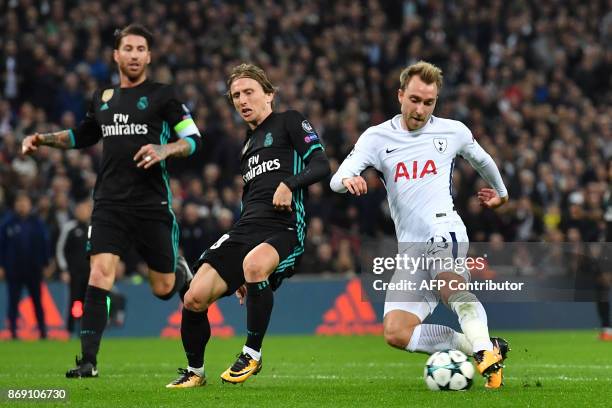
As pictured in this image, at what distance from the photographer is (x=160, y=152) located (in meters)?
9.12

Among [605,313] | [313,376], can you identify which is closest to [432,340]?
[313,376]

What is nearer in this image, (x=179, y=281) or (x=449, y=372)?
(x=449, y=372)

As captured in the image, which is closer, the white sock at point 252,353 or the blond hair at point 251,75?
the white sock at point 252,353

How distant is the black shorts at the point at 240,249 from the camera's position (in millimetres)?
8336

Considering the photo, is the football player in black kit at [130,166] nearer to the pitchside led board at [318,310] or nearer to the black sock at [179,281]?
the black sock at [179,281]

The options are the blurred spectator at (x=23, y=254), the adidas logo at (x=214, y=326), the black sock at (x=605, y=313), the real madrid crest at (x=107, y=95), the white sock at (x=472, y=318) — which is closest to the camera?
the white sock at (x=472, y=318)

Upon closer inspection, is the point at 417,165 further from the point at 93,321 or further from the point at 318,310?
the point at 318,310

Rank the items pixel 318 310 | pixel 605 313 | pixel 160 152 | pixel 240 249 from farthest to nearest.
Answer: pixel 318 310
pixel 605 313
pixel 160 152
pixel 240 249

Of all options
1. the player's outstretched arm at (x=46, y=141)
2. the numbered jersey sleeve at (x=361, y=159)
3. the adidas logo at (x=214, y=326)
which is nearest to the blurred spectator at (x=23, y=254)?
the adidas logo at (x=214, y=326)

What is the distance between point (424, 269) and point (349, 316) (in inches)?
424

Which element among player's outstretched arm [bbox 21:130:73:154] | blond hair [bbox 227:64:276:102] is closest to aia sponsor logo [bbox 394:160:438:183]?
blond hair [bbox 227:64:276:102]

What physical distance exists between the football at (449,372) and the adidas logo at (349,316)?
10936 mm

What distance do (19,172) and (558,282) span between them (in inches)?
326

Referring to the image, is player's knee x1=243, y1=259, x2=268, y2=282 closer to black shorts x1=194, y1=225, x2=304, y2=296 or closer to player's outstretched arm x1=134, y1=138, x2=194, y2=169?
black shorts x1=194, y1=225, x2=304, y2=296
